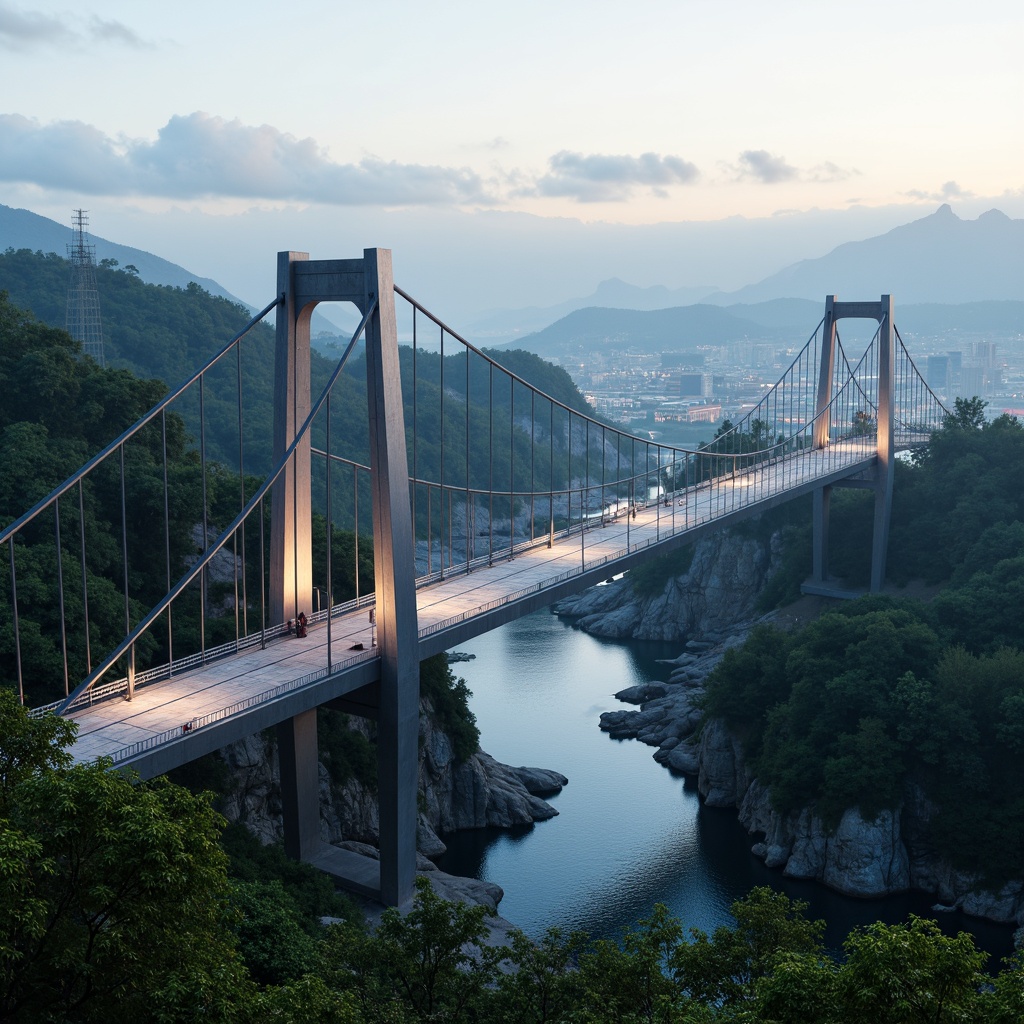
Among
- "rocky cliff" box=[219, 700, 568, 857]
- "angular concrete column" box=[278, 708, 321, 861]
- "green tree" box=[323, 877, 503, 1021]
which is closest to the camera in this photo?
"green tree" box=[323, 877, 503, 1021]

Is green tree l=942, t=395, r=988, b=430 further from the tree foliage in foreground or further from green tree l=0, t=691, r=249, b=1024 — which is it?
green tree l=0, t=691, r=249, b=1024

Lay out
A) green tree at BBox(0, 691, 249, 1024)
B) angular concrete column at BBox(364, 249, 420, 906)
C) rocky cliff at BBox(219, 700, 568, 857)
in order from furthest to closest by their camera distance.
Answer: rocky cliff at BBox(219, 700, 568, 857) → angular concrete column at BBox(364, 249, 420, 906) → green tree at BBox(0, 691, 249, 1024)

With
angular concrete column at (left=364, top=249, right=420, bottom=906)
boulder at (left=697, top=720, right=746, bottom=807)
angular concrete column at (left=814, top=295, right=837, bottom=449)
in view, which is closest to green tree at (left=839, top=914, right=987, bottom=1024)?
angular concrete column at (left=364, top=249, right=420, bottom=906)

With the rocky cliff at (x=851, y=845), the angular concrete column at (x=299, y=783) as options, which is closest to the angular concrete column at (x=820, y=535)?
the rocky cliff at (x=851, y=845)

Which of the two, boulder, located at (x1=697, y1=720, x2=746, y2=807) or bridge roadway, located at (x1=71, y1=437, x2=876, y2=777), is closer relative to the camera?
bridge roadway, located at (x1=71, y1=437, x2=876, y2=777)

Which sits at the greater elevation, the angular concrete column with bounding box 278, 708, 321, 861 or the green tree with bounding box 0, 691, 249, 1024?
the green tree with bounding box 0, 691, 249, 1024

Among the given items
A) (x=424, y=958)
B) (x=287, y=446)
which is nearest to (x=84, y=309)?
(x=287, y=446)

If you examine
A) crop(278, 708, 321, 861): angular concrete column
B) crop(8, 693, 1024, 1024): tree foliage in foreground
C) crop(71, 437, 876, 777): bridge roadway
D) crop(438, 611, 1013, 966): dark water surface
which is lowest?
crop(438, 611, 1013, 966): dark water surface
